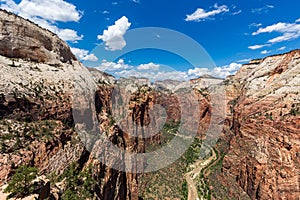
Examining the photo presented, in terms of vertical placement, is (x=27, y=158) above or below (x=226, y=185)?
above

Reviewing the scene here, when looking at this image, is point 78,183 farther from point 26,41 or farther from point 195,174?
point 195,174

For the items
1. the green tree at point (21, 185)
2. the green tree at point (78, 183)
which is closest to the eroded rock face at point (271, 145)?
the green tree at point (78, 183)

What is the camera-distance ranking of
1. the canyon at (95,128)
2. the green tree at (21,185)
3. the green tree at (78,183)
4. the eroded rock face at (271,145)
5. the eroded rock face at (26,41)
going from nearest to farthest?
the green tree at (21,185) < the green tree at (78,183) < the canyon at (95,128) < the eroded rock face at (26,41) < the eroded rock face at (271,145)

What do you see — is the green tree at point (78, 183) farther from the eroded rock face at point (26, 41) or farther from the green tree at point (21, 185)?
the eroded rock face at point (26, 41)

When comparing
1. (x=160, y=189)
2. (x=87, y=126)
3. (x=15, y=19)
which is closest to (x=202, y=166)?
(x=160, y=189)

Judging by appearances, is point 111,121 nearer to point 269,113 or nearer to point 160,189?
point 160,189

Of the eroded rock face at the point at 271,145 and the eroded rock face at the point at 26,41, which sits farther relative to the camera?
the eroded rock face at the point at 271,145
